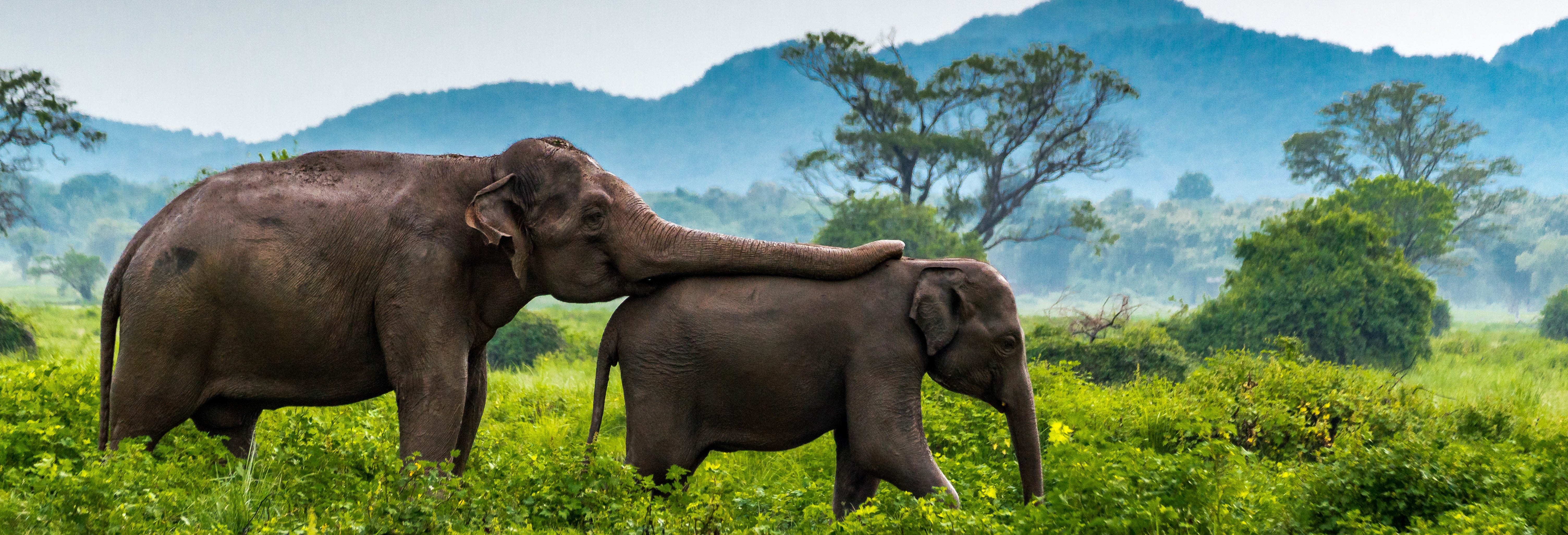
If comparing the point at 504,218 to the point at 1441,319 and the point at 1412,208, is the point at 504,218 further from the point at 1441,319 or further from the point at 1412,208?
the point at 1441,319

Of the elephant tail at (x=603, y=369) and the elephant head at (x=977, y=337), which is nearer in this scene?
the elephant head at (x=977, y=337)

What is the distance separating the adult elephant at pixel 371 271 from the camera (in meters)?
4.91

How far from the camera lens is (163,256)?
16.0 ft

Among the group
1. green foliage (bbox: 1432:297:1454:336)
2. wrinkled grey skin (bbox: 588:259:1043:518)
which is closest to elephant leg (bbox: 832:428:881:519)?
wrinkled grey skin (bbox: 588:259:1043:518)

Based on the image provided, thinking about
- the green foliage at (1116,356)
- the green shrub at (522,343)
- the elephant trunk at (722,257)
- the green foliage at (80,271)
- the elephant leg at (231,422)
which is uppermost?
the elephant trunk at (722,257)

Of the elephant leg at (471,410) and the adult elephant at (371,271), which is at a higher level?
the adult elephant at (371,271)

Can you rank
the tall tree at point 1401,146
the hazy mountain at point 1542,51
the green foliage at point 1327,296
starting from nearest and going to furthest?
the green foliage at point 1327,296
the tall tree at point 1401,146
the hazy mountain at point 1542,51

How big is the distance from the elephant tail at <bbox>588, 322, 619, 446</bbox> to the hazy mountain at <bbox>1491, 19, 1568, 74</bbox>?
21746cm

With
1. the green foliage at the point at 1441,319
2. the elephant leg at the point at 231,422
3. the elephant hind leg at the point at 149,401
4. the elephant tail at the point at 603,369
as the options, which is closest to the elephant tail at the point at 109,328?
the elephant hind leg at the point at 149,401

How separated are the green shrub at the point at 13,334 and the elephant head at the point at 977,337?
1890 centimetres

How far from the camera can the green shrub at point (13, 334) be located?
18.9 m

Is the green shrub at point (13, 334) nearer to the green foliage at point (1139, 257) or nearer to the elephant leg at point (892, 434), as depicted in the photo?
the elephant leg at point (892, 434)

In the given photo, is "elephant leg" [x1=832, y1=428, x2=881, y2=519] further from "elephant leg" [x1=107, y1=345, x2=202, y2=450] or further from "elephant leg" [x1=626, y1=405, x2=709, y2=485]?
"elephant leg" [x1=107, y1=345, x2=202, y2=450]

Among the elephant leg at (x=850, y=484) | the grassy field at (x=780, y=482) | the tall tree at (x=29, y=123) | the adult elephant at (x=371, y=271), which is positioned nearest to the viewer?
the grassy field at (x=780, y=482)
